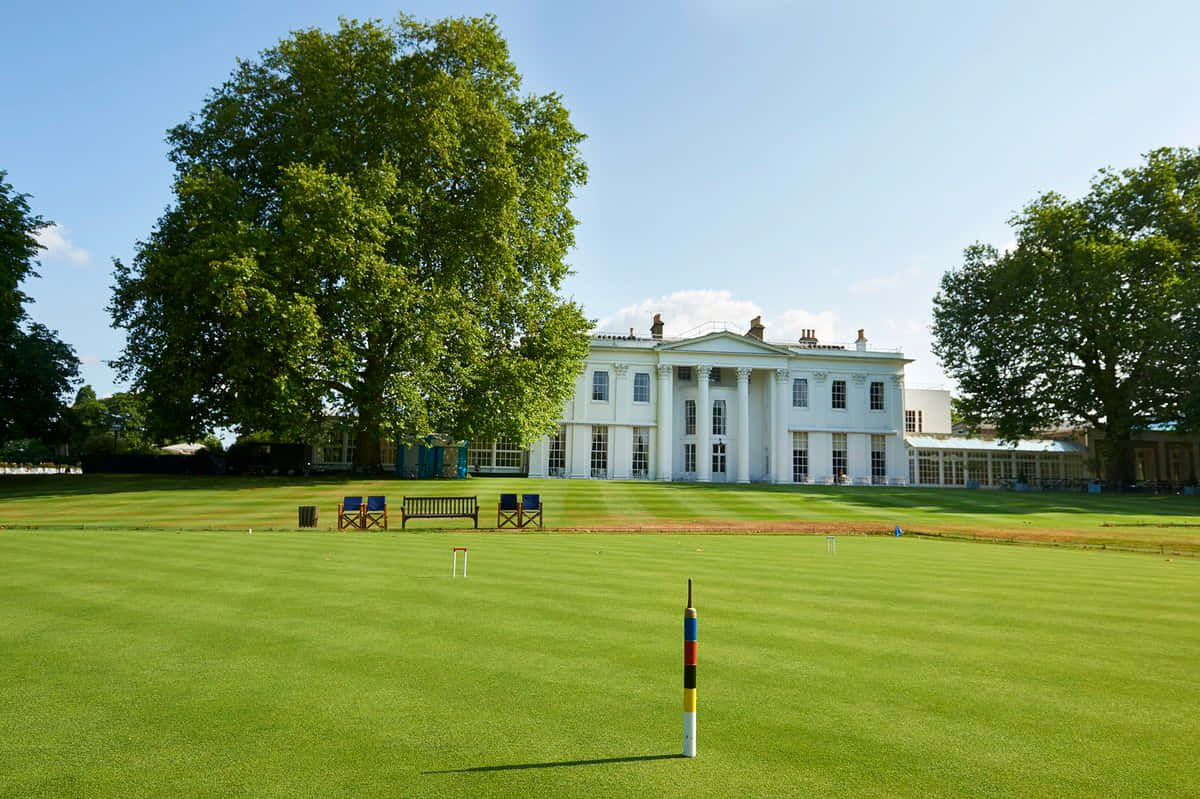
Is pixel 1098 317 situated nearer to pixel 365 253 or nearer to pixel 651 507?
pixel 651 507

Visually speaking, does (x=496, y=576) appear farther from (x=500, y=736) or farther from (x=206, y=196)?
(x=206, y=196)

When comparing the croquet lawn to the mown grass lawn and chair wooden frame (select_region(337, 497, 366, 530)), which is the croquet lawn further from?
the mown grass lawn

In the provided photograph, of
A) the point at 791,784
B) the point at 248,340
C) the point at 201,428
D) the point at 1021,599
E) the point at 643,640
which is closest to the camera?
the point at 791,784

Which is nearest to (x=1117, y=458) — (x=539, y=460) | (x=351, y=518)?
(x=539, y=460)

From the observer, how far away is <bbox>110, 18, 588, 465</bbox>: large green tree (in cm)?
3291

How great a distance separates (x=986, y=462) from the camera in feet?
193

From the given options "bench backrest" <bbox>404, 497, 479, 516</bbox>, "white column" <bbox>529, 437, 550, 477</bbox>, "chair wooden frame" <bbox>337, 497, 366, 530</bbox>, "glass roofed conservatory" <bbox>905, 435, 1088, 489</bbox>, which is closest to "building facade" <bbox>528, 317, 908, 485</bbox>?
"white column" <bbox>529, 437, 550, 477</bbox>

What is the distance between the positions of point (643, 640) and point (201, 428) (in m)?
35.9

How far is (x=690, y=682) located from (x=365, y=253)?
31.6 m

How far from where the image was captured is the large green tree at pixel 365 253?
32.9m

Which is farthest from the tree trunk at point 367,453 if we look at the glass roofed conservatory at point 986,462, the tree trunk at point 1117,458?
the tree trunk at point 1117,458

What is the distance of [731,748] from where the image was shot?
4.88 m

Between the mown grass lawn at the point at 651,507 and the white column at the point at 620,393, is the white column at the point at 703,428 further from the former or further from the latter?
the mown grass lawn at the point at 651,507

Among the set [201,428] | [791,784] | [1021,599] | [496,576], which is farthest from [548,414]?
[791,784]
